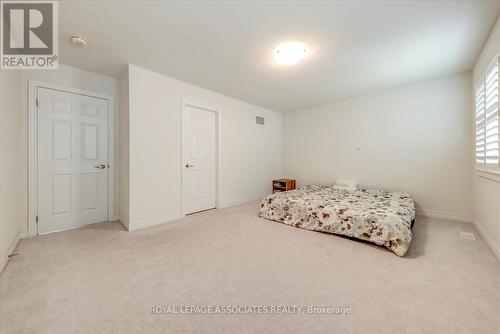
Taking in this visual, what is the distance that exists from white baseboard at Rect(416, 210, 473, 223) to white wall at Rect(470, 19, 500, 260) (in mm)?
249

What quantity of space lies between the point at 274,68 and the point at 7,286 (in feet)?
12.0

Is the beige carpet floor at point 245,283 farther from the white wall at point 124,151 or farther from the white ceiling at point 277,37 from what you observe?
the white ceiling at point 277,37

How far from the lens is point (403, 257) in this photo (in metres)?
2.10

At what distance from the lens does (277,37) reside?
2.25 metres

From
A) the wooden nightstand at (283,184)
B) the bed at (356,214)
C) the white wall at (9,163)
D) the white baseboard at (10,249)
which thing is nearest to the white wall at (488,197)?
the bed at (356,214)

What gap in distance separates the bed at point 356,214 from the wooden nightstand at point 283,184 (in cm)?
132

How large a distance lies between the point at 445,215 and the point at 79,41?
5.83m

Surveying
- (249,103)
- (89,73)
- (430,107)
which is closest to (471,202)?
(430,107)

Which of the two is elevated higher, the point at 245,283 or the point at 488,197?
the point at 488,197

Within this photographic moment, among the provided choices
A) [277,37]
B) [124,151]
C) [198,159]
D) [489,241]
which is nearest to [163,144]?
[124,151]

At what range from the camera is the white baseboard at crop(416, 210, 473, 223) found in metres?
3.23

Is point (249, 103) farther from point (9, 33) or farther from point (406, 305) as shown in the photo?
point (406, 305)

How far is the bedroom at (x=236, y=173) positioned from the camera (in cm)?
146
